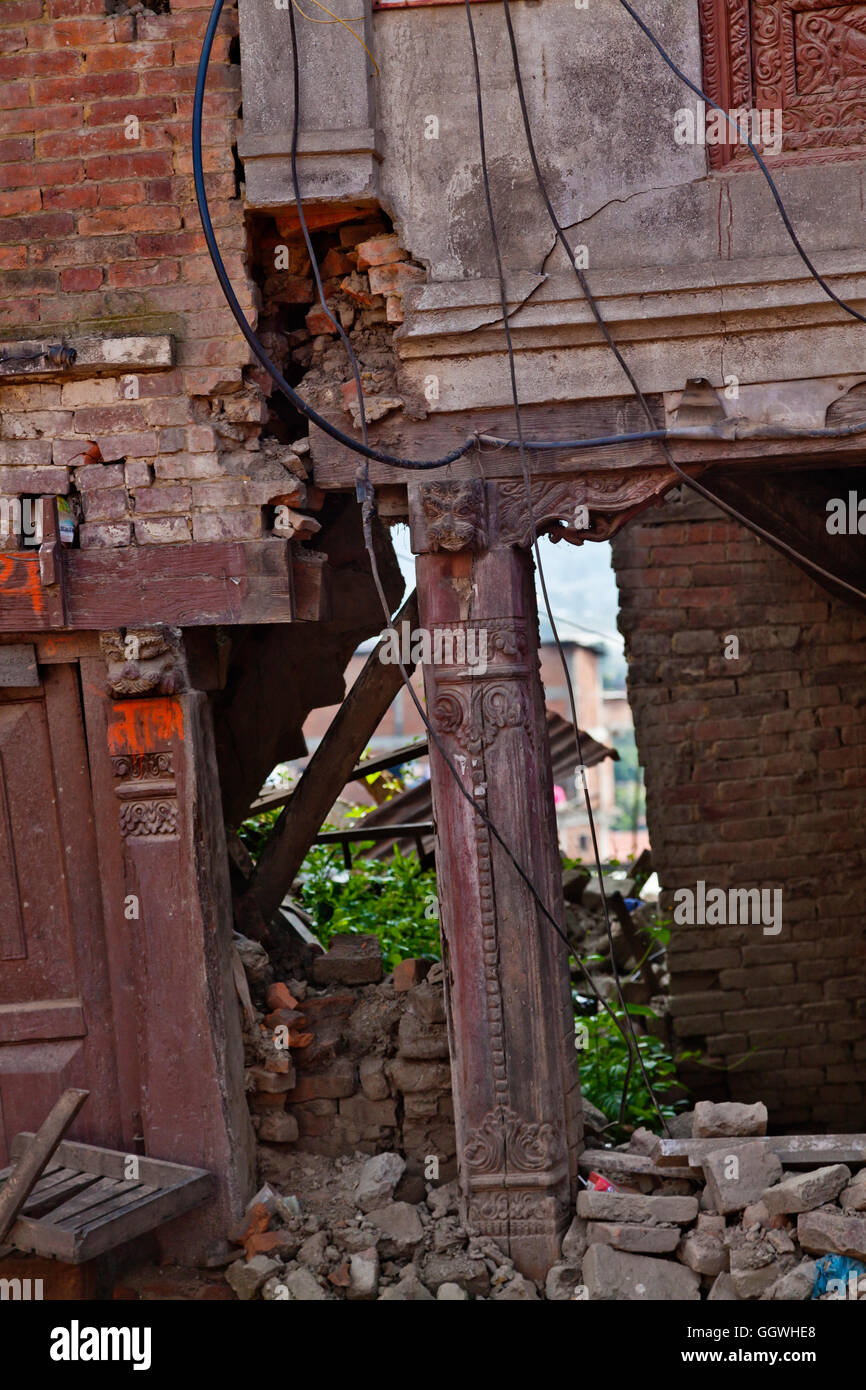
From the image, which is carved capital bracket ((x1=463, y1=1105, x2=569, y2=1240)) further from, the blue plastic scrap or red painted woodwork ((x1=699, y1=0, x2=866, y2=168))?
red painted woodwork ((x1=699, y1=0, x2=866, y2=168))

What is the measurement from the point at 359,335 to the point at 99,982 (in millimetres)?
2804

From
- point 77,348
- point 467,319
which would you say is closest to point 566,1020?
point 467,319

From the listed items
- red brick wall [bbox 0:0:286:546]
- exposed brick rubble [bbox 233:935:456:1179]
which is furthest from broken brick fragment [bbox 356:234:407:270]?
exposed brick rubble [bbox 233:935:456:1179]

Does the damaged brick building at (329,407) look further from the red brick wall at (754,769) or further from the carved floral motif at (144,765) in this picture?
→ the red brick wall at (754,769)

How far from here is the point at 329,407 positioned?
16.1 ft

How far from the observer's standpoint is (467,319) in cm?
469

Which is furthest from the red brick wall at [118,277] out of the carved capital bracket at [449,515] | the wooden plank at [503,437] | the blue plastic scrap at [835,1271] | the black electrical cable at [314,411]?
the blue plastic scrap at [835,1271]

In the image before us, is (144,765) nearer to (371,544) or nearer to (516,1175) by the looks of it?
(371,544)

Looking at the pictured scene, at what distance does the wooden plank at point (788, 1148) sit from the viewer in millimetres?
4652

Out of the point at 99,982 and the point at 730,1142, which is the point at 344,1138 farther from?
the point at 730,1142

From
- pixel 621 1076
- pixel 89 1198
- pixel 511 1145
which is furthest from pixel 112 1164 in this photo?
pixel 621 1076

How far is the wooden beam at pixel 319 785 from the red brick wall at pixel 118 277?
1.28m

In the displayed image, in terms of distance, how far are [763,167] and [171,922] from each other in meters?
3.59

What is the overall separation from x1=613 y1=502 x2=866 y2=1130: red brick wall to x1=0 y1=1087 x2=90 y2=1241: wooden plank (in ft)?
12.2
